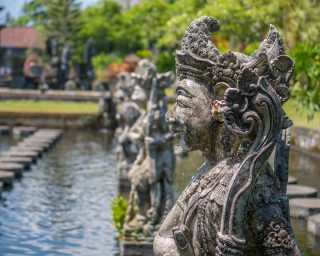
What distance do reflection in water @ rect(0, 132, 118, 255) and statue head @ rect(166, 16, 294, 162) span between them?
278 inches

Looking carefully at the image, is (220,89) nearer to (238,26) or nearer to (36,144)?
(36,144)

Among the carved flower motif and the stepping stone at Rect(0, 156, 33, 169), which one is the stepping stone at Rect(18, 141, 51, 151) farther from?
the carved flower motif

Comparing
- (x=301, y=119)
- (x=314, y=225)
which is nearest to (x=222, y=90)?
(x=314, y=225)

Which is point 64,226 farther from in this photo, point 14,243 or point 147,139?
point 147,139

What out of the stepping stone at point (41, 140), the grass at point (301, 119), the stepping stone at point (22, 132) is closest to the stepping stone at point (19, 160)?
the stepping stone at point (41, 140)

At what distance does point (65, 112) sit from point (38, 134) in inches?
162

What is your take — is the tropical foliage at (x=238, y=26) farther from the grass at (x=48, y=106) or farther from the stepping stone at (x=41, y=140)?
the stepping stone at (x=41, y=140)

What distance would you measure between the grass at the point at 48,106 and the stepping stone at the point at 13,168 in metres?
10.9

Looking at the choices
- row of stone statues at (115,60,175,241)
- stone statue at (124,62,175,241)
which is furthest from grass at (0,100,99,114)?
stone statue at (124,62,175,241)

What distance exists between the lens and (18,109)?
3017cm

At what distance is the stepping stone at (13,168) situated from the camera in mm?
18281

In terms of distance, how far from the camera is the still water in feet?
38.5

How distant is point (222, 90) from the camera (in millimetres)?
4246

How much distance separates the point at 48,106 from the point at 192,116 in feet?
90.7
